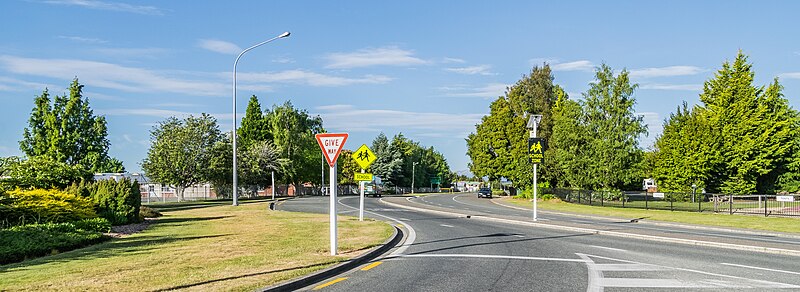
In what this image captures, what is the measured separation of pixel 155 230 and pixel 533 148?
15276 millimetres

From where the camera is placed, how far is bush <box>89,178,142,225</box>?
2377 centimetres

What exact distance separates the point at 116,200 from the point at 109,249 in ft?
32.9

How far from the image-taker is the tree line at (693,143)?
5094 centimetres

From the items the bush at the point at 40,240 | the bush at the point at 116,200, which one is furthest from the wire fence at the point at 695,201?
the bush at the point at 40,240

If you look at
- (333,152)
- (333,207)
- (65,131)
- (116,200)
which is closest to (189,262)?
(333,207)

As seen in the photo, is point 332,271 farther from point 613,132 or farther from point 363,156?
point 613,132

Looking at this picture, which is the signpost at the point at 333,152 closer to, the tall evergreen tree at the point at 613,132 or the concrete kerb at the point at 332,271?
the concrete kerb at the point at 332,271

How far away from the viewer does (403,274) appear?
11.0 meters

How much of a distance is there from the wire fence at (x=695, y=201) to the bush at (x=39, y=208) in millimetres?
30956

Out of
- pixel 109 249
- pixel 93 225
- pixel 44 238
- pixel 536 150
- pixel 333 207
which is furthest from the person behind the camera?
pixel 536 150

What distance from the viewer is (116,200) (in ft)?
79.8

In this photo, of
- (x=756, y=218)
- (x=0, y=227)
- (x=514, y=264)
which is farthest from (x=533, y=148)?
(x=0, y=227)

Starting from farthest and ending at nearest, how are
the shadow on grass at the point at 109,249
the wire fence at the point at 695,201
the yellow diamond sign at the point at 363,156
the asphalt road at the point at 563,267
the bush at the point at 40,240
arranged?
the wire fence at the point at 695,201, the yellow diamond sign at the point at 363,156, the bush at the point at 40,240, the shadow on grass at the point at 109,249, the asphalt road at the point at 563,267

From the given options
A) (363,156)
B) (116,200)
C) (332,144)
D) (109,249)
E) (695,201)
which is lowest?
(695,201)
